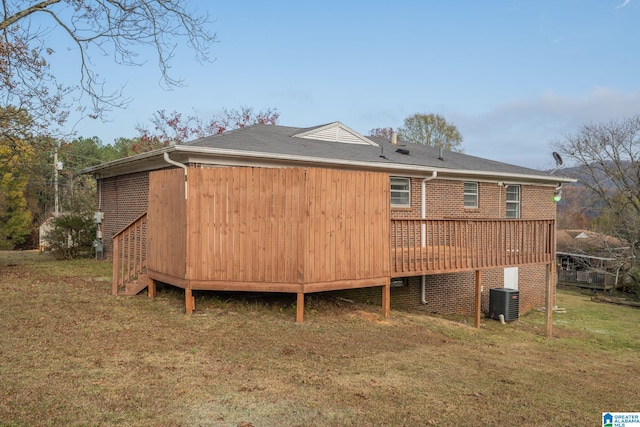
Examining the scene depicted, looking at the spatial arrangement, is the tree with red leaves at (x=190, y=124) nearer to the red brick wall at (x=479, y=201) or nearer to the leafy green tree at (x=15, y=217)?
the leafy green tree at (x=15, y=217)

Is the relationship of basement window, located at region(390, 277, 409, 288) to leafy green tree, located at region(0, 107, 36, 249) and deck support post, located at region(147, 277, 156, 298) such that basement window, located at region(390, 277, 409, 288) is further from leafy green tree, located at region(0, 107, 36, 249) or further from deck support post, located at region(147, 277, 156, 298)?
leafy green tree, located at region(0, 107, 36, 249)

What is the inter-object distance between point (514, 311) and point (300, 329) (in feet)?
27.1

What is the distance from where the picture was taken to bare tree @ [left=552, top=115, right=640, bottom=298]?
1044 inches

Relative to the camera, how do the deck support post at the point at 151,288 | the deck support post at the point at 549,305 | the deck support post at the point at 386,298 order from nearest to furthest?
the deck support post at the point at 386,298, the deck support post at the point at 151,288, the deck support post at the point at 549,305

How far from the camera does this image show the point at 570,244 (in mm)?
36531

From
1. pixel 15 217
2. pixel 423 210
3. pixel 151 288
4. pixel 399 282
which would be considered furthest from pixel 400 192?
pixel 15 217

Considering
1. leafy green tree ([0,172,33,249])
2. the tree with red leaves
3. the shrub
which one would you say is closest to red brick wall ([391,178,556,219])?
the shrub

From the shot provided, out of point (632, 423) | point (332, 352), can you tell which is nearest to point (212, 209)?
point (332, 352)

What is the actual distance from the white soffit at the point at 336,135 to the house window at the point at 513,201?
16.3 feet

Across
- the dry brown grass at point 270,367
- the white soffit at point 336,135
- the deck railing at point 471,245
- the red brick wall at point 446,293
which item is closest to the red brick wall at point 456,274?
the red brick wall at point 446,293

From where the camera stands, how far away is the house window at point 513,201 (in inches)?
624

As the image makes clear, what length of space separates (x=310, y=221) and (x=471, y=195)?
8.78 metres

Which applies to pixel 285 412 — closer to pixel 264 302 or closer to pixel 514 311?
pixel 264 302

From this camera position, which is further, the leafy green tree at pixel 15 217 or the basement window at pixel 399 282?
the leafy green tree at pixel 15 217
